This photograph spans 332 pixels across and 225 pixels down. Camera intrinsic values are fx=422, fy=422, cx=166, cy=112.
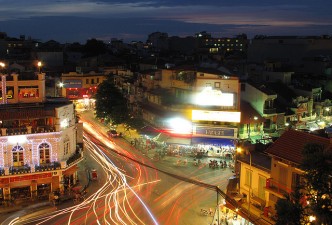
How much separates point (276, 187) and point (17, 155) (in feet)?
60.6

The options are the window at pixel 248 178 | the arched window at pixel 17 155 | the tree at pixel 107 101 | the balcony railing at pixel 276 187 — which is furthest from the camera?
the tree at pixel 107 101

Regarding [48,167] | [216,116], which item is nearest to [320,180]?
[48,167]

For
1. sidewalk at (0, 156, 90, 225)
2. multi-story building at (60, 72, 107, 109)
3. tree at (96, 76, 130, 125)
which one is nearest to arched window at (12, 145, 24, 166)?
sidewalk at (0, 156, 90, 225)

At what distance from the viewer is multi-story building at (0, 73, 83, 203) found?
97.1ft

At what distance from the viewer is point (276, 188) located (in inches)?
810

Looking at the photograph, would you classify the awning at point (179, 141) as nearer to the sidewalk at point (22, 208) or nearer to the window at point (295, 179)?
the sidewalk at point (22, 208)

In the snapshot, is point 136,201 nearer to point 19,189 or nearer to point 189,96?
point 19,189

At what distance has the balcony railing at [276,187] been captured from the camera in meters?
19.9

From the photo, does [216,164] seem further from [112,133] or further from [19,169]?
[19,169]

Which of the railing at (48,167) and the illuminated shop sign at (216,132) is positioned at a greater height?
the illuminated shop sign at (216,132)

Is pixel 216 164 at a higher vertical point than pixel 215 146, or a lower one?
lower

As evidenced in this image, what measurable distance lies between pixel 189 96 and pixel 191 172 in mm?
11325

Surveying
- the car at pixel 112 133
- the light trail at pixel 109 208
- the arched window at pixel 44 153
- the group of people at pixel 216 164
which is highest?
the arched window at pixel 44 153

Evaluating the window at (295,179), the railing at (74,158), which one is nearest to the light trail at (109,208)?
the railing at (74,158)
